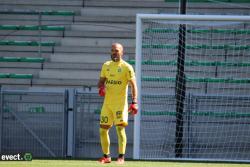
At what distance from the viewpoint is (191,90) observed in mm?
18016

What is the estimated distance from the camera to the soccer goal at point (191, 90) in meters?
16.7

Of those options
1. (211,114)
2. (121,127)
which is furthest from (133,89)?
(211,114)

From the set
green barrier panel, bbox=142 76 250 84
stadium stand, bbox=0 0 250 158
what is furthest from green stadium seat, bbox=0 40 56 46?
green barrier panel, bbox=142 76 250 84

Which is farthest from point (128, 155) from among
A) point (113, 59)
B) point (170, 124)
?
point (113, 59)

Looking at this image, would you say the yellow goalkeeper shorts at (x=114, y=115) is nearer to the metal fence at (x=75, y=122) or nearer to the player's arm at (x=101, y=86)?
the player's arm at (x=101, y=86)

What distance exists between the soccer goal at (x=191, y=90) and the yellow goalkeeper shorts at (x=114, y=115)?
131 centimetres

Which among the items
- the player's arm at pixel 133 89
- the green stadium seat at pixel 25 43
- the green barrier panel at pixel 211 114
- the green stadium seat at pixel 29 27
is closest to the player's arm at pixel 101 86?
the player's arm at pixel 133 89

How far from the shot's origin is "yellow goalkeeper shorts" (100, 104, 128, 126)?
14.5 metres

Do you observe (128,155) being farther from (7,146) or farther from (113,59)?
(113,59)

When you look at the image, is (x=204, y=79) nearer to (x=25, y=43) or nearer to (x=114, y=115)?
(x=114, y=115)

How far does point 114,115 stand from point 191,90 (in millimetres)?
3806

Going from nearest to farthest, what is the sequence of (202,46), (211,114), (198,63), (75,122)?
(211,114) → (202,46) → (198,63) → (75,122)

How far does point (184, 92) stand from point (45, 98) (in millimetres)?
3089

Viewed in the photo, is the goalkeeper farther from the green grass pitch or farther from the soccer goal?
the soccer goal
